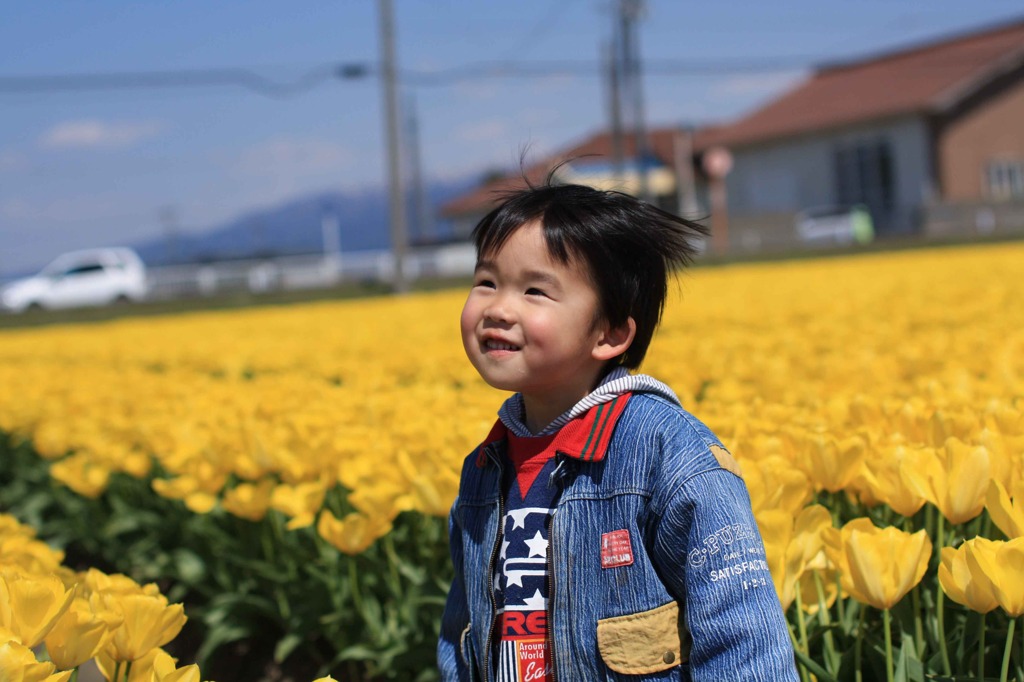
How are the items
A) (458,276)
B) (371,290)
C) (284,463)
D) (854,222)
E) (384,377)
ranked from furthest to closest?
(854,222), (458,276), (371,290), (384,377), (284,463)

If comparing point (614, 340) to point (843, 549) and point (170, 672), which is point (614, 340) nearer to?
point (843, 549)

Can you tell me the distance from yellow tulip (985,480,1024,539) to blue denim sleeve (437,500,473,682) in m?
0.83

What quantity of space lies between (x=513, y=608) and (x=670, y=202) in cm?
4672

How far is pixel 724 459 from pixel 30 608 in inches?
38.3

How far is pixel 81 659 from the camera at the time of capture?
1610 mm

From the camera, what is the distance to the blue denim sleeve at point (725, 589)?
4.79 ft

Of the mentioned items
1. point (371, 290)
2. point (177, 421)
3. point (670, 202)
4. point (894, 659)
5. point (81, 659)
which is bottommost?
point (894, 659)

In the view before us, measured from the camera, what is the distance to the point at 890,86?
132 feet

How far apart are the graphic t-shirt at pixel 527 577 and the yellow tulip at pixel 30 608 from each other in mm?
634

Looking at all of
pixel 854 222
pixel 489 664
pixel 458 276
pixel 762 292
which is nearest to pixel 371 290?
pixel 458 276

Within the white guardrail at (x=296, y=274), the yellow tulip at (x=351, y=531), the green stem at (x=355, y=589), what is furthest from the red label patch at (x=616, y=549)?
the white guardrail at (x=296, y=274)

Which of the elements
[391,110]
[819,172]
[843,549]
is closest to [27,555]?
[843,549]

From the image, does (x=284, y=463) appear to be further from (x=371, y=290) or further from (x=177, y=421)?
(x=371, y=290)

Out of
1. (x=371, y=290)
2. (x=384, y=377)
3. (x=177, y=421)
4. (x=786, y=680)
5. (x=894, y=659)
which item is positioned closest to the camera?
(x=786, y=680)
